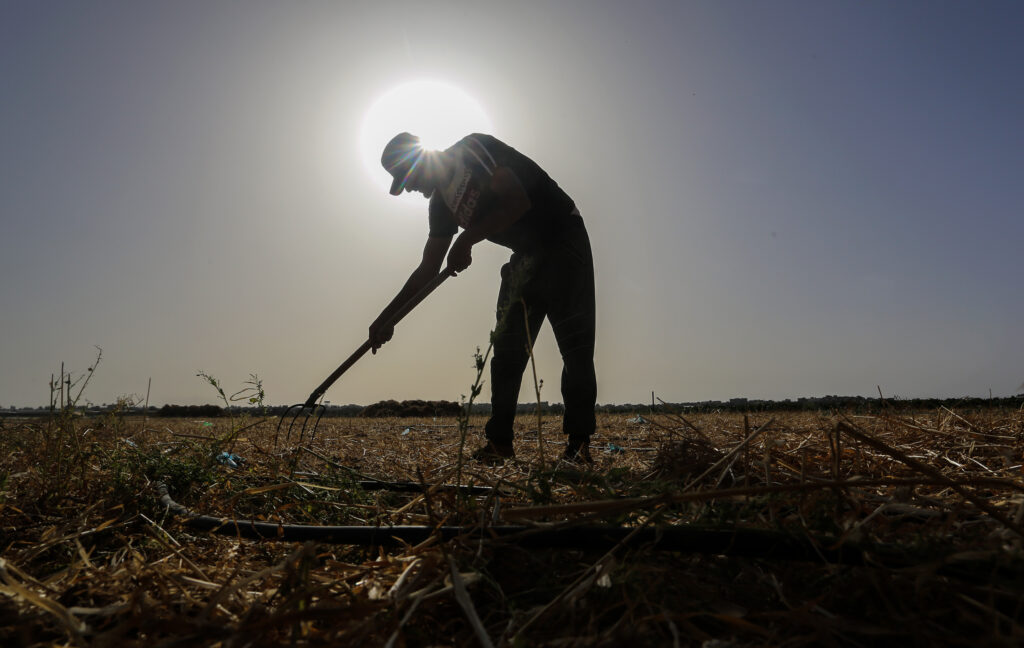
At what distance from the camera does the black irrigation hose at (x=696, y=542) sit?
81 centimetres

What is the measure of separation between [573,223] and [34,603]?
10.2ft

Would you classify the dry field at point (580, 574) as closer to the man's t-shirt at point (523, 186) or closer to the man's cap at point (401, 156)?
the man's t-shirt at point (523, 186)

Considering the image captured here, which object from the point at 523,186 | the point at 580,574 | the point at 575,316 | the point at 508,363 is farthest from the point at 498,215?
the point at 580,574

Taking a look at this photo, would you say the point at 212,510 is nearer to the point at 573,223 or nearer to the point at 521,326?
the point at 521,326

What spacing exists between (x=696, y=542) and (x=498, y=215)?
2.61 meters

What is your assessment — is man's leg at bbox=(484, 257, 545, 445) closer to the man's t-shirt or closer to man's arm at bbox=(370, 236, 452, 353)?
the man's t-shirt

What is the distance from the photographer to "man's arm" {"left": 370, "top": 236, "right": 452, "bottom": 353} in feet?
11.9

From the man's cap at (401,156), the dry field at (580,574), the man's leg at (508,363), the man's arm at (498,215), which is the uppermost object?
the man's cap at (401,156)

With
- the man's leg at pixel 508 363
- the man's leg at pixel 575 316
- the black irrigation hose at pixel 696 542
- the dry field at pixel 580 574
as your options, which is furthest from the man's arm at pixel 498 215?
the black irrigation hose at pixel 696 542

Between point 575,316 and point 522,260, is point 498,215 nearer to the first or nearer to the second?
point 522,260

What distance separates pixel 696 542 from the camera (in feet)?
3.15

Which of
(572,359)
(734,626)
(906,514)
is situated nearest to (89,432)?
(572,359)

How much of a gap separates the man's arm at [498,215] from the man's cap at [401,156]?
0.97 meters

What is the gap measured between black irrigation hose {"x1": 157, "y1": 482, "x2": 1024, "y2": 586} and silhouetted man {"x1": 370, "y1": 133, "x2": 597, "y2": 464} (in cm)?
203
